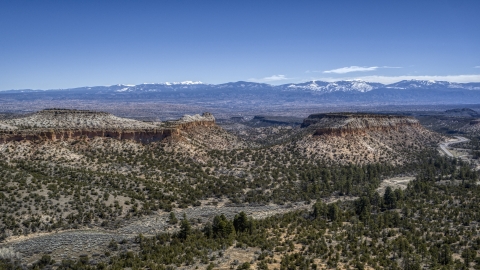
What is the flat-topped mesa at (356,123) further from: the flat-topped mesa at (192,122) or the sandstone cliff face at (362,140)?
the flat-topped mesa at (192,122)

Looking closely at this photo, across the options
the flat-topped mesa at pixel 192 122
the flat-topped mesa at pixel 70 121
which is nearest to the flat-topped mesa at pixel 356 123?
the flat-topped mesa at pixel 192 122

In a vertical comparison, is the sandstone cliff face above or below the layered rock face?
below

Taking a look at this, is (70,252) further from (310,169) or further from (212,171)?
(310,169)

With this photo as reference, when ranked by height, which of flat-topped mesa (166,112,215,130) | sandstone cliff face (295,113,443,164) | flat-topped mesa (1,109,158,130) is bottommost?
sandstone cliff face (295,113,443,164)

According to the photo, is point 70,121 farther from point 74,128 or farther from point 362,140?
point 362,140

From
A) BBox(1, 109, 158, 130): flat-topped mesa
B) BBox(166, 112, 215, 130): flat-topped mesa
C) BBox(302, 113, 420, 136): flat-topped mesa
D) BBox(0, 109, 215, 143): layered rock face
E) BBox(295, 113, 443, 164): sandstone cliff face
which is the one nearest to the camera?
BBox(0, 109, 215, 143): layered rock face

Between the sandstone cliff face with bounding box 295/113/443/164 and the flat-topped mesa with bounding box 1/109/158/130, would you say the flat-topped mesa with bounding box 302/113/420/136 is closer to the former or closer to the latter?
the sandstone cliff face with bounding box 295/113/443/164

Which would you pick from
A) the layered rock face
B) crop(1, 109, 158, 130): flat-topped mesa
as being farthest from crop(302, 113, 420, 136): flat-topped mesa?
crop(1, 109, 158, 130): flat-topped mesa
